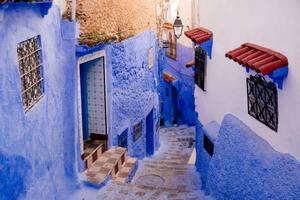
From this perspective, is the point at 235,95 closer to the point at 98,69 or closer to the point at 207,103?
the point at 207,103

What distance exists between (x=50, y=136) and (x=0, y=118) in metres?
2.13

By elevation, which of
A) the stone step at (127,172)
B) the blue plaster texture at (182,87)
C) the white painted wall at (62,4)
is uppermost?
the white painted wall at (62,4)

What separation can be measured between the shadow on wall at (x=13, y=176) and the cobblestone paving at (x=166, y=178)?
3208mm

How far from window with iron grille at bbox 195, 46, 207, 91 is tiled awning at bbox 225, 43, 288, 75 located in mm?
3522

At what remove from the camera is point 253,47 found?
697cm

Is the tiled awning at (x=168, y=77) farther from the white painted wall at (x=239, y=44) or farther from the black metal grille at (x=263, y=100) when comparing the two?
the black metal grille at (x=263, y=100)

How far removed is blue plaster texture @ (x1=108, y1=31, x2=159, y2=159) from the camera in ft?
36.7

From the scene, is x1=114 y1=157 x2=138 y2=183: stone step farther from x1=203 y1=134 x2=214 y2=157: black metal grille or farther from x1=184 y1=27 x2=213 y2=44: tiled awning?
x1=184 y1=27 x2=213 y2=44: tiled awning

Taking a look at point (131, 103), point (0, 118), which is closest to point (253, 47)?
point (0, 118)

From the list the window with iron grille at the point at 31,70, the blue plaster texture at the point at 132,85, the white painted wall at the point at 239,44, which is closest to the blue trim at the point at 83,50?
the blue plaster texture at the point at 132,85

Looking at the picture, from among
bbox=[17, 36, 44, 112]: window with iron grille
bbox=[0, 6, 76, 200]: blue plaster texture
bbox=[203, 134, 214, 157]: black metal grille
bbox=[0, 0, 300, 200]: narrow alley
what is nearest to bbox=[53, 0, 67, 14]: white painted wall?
bbox=[0, 0, 300, 200]: narrow alley

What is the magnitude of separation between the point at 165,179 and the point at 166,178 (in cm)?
7

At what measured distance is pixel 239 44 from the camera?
811 cm

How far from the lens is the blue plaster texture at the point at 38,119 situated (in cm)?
497
